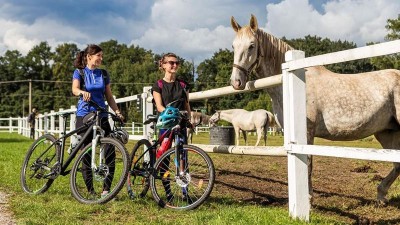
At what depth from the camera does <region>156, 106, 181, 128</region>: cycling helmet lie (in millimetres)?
4578

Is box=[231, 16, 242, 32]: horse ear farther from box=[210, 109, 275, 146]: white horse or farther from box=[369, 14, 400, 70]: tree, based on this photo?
box=[369, 14, 400, 70]: tree

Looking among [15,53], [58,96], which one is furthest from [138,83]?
[15,53]

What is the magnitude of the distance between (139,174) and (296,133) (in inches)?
76.4

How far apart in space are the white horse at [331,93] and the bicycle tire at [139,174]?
4.43 feet

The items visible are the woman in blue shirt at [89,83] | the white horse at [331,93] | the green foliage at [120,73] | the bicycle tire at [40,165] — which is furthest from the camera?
the green foliage at [120,73]

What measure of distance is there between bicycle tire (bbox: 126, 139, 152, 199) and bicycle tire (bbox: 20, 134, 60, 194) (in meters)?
0.95

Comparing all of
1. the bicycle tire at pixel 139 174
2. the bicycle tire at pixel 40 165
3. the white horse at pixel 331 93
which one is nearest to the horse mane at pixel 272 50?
the white horse at pixel 331 93

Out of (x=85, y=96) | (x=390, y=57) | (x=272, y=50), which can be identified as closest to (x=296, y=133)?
(x=272, y=50)

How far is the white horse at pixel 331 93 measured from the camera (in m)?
4.79

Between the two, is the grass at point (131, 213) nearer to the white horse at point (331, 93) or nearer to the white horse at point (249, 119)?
the white horse at point (331, 93)

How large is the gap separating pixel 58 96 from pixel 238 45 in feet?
286

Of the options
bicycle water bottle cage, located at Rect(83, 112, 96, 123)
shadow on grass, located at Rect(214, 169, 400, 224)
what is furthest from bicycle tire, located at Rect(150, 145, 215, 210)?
bicycle water bottle cage, located at Rect(83, 112, 96, 123)

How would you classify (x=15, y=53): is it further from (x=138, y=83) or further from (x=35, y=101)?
(x=138, y=83)

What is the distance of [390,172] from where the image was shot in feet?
17.5
